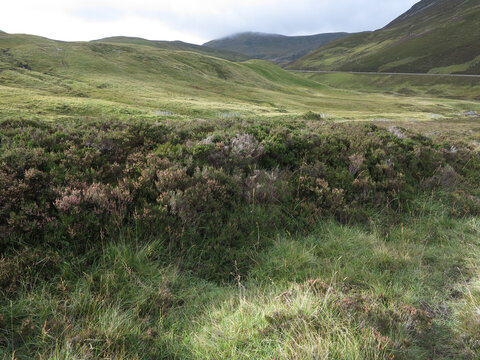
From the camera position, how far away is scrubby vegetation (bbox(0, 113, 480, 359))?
104 inches

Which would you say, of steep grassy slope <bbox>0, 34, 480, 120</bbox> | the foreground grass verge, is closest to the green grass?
the foreground grass verge

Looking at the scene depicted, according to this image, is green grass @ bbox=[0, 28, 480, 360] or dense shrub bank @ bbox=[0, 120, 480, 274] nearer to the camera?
green grass @ bbox=[0, 28, 480, 360]

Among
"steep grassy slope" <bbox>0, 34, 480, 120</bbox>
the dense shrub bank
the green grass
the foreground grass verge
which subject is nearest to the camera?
the foreground grass verge

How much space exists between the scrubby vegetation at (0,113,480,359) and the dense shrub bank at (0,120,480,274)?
0.04m

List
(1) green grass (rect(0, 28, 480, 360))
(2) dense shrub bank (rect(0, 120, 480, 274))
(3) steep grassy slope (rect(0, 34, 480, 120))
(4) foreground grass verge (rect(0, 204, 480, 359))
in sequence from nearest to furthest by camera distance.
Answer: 1. (4) foreground grass verge (rect(0, 204, 480, 359))
2. (1) green grass (rect(0, 28, 480, 360))
3. (2) dense shrub bank (rect(0, 120, 480, 274))
4. (3) steep grassy slope (rect(0, 34, 480, 120))

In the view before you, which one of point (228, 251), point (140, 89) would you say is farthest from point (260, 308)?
point (140, 89)

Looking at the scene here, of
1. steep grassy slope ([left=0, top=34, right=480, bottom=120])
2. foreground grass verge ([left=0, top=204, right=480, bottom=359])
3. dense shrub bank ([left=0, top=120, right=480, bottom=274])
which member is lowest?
foreground grass verge ([left=0, top=204, right=480, bottom=359])

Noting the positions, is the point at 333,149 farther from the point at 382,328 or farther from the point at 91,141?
the point at 91,141

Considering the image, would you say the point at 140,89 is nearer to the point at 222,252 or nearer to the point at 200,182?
the point at 200,182

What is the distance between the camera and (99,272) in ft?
11.1

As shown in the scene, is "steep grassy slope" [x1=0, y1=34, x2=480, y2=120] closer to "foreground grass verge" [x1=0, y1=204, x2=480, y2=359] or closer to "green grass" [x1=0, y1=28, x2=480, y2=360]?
"green grass" [x1=0, y1=28, x2=480, y2=360]

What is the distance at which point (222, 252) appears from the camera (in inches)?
163

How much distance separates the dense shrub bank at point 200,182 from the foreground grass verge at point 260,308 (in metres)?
0.54

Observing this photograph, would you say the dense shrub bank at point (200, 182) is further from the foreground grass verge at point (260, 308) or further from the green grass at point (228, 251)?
the foreground grass verge at point (260, 308)
